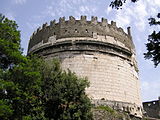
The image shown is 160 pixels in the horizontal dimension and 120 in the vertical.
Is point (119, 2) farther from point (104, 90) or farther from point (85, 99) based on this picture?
point (104, 90)

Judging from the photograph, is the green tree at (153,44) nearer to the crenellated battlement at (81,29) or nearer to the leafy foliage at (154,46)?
the leafy foliage at (154,46)

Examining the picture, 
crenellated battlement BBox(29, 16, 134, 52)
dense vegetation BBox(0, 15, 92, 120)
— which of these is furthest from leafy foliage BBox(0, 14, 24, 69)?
crenellated battlement BBox(29, 16, 134, 52)

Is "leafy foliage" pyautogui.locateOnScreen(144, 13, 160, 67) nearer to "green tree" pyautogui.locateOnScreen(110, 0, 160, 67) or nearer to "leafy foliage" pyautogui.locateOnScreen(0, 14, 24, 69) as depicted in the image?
"green tree" pyautogui.locateOnScreen(110, 0, 160, 67)

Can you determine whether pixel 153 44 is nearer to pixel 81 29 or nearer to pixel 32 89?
pixel 32 89

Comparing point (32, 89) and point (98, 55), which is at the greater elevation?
point (98, 55)

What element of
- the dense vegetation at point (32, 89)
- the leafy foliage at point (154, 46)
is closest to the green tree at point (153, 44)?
the leafy foliage at point (154, 46)

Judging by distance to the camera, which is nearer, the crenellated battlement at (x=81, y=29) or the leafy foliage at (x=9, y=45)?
the leafy foliage at (x=9, y=45)

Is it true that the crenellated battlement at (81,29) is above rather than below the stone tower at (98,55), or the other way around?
above

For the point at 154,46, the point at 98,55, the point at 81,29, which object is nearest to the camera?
the point at 154,46

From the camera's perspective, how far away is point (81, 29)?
861 inches

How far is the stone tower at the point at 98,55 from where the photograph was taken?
65.4ft

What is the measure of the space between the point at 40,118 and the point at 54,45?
31.9 feet

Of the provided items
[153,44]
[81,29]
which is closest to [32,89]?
[153,44]

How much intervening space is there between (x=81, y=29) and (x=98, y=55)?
108 inches
